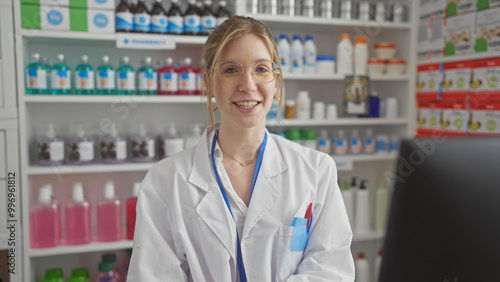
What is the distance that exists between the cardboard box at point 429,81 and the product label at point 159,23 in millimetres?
1693

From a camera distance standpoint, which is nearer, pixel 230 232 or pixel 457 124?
pixel 230 232

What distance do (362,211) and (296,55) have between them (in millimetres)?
1145

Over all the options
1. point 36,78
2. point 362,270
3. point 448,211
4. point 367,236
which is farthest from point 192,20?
point 448,211

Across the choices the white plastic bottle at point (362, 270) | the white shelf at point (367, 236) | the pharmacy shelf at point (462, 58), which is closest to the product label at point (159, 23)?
the pharmacy shelf at point (462, 58)

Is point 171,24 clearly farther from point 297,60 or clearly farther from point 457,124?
point 457,124

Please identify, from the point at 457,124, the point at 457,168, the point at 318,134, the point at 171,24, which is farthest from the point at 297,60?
the point at 457,168

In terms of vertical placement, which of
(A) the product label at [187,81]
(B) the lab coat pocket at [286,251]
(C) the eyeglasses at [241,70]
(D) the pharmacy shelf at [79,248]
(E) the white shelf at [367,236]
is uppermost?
(A) the product label at [187,81]

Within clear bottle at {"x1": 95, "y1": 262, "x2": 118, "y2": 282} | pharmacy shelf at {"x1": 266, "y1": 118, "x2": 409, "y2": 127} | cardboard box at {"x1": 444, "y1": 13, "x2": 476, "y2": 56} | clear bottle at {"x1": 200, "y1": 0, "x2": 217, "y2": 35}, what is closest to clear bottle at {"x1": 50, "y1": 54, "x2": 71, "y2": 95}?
clear bottle at {"x1": 200, "y1": 0, "x2": 217, "y2": 35}

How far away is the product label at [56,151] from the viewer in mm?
2350

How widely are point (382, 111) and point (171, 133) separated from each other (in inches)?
59.1

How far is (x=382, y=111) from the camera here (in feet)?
10.1

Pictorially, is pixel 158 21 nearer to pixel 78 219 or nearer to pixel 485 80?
pixel 78 219

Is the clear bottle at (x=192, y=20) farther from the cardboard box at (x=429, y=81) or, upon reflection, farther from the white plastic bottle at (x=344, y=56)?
the cardboard box at (x=429, y=81)

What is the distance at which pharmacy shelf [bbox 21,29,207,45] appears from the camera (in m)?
2.25
